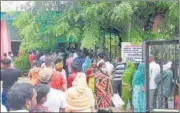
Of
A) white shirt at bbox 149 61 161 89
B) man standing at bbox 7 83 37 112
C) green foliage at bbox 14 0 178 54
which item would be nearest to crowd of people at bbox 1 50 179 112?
white shirt at bbox 149 61 161 89

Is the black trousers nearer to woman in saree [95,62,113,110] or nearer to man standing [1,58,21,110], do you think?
woman in saree [95,62,113,110]

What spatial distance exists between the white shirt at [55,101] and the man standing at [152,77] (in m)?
0.89

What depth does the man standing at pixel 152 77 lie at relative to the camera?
2.95 m

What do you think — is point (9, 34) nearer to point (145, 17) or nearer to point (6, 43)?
point (6, 43)

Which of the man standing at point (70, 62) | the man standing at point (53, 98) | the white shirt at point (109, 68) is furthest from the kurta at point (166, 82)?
the man standing at point (53, 98)

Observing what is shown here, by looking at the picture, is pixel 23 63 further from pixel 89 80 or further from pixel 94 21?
pixel 94 21

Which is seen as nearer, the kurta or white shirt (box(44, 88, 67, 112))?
white shirt (box(44, 88, 67, 112))

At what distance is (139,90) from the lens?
314cm

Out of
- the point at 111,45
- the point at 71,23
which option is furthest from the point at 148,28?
the point at 71,23

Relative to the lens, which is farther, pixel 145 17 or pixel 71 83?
pixel 145 17

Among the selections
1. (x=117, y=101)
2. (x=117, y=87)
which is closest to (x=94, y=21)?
(x=117, y=87)

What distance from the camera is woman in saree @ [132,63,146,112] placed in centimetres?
304

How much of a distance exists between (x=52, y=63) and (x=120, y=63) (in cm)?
53

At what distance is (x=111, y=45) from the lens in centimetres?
282
